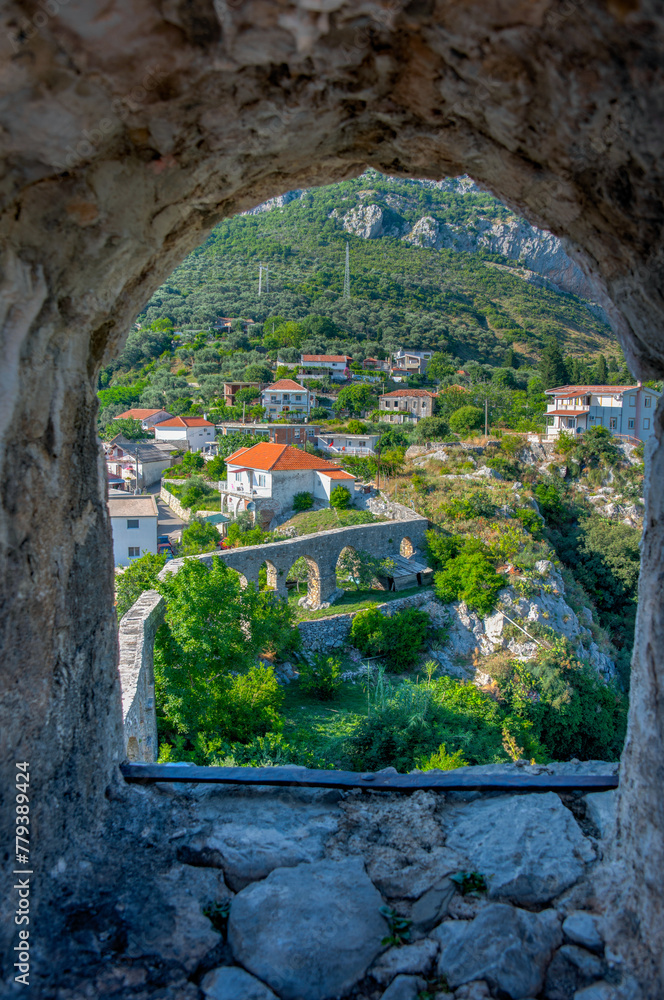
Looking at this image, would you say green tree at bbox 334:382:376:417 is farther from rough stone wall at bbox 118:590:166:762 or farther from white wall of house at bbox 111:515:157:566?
rough stone wall at bbox 118:590:166:762

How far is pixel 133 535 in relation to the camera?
72.8ft

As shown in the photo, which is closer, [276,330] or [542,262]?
[276,330]

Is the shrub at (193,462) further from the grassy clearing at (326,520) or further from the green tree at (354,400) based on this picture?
the green tree at (354,400)

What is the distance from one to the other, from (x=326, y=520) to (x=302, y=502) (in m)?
2.40

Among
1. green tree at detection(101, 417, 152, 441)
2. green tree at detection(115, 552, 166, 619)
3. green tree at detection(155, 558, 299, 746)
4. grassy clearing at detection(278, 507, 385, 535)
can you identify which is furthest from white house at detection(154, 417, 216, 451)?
green tree at detection(155, 558, 299, 746)

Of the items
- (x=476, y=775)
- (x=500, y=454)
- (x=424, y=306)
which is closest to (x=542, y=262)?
(x=424, y=306)

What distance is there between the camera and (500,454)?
94.6 ft

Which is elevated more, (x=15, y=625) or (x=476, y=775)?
(x=15, y=625)

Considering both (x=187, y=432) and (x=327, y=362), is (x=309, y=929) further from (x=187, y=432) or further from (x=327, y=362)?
(x=327, y=362)

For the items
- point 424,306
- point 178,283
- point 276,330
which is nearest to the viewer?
point 276,330

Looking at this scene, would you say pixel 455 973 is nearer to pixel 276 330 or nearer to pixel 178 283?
pixel 276 330

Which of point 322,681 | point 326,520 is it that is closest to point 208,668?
point 322,681

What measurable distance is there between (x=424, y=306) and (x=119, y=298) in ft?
217

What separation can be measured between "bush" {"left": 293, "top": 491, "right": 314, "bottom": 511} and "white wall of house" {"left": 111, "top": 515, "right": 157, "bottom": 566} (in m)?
7.28
